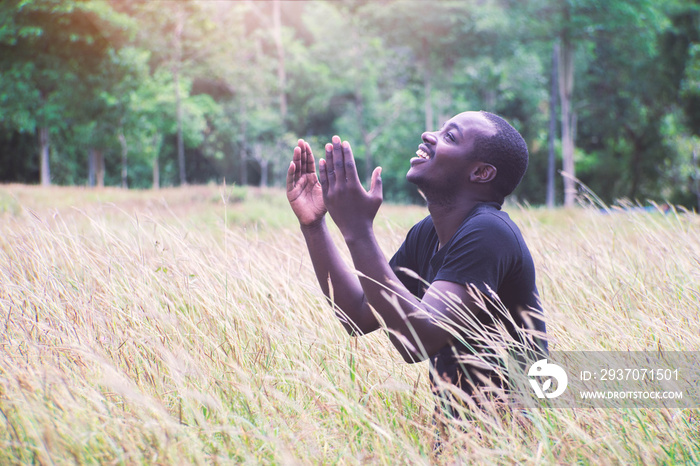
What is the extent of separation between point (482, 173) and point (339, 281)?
0.70 m

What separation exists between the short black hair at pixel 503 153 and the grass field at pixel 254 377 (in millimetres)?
557

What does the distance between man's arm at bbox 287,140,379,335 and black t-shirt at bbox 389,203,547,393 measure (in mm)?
290

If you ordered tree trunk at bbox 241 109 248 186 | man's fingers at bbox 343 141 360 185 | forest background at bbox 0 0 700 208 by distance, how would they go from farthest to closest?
tree trunk at bbox 241 109 248 186 < forest background at bbox 0 0 700 208 < man's fingers at bbox 343 141 360 185

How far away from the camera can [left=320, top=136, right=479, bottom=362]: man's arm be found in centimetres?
168

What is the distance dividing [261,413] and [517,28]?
2448 centimetres

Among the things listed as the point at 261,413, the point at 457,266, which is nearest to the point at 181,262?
the point at 261,413

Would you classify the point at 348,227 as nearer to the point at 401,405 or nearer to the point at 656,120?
the point at 401,405

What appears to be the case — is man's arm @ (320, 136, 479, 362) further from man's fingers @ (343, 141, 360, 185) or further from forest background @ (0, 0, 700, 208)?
forest background @ (0, 0, 700, 208)

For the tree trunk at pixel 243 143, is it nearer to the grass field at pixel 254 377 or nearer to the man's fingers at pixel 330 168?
the grass field at pixel 254 377

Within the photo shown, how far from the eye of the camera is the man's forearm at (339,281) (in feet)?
6.93

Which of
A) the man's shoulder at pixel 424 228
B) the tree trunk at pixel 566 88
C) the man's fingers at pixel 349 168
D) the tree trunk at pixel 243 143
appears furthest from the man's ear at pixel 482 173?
the tree trunk at pixel 243 143

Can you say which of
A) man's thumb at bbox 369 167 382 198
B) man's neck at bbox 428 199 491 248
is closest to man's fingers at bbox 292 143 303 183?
man's thumb at bbox 369 167 382 198

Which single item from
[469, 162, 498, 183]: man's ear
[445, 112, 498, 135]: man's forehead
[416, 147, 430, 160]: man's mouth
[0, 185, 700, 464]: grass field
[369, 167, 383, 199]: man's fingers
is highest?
[445, 112, 498, 135]: man's forehead

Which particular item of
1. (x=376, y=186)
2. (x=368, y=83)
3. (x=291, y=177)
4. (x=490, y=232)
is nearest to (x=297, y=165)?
(x=291, y=177)
